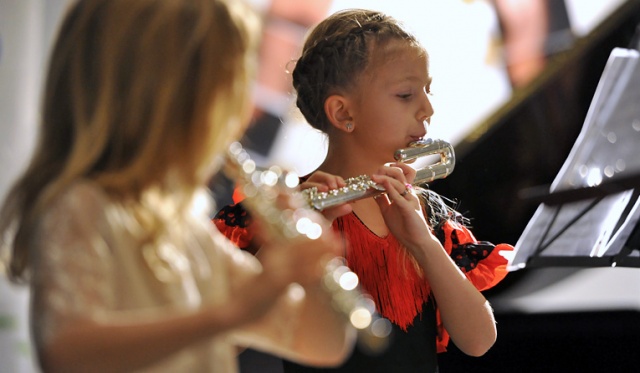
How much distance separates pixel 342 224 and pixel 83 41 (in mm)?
689

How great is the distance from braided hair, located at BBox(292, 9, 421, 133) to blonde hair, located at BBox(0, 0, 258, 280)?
628 mm

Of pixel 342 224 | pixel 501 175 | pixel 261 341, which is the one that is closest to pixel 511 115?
pixel 501 175

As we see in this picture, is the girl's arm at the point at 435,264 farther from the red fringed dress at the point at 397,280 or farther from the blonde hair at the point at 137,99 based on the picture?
the blonde hair at the point at 137,99

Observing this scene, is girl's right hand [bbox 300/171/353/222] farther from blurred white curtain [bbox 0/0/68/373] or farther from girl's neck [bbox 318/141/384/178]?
blurred white curtain [bbox 0/0/68/373]

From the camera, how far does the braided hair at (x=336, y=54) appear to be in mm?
1437

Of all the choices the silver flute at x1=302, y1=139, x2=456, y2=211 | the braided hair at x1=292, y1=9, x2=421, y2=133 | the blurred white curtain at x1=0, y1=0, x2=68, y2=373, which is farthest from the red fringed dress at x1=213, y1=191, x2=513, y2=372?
the blurred white curtain at x1=0, y1=0, x2=68, y2=373

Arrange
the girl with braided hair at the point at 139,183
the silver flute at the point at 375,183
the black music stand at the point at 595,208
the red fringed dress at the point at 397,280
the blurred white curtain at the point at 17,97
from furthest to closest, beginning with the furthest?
1. the blurred white curtain at the point at 17,97
2. the black music stand at the point at 595,208
3. the red fringed dress at the point at 397,280
4. the silver flute at the point at 375,183
5. the girl with braided hair at the point at 139,183

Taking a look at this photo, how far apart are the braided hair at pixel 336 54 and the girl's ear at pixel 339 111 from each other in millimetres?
18

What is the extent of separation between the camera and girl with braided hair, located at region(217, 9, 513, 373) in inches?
52.6

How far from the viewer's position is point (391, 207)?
1.34 m

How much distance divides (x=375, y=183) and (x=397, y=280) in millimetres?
182

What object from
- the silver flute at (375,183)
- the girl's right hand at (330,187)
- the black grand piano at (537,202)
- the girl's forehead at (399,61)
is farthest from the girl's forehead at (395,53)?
the black grand piano at (537,202)

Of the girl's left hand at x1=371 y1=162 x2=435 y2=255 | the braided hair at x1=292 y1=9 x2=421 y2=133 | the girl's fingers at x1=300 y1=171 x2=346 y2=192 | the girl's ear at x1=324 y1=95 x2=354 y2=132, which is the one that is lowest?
the girl's left hand at x1=371 y1=162 x2=435 y2=255

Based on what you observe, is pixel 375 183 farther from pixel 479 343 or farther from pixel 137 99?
pixel 137 99
